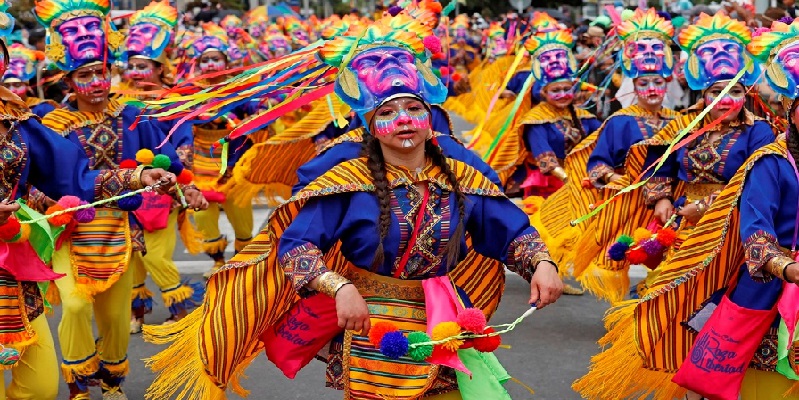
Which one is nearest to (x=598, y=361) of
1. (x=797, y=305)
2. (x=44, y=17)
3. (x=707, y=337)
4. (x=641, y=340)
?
(x=641, y=340)

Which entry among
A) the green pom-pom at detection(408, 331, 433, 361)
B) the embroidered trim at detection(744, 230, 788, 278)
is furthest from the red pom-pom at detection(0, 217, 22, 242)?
the embroidered trim at detection(744, 230, 788, 278)

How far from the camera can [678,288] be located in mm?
4734

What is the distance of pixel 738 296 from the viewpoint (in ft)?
14.8

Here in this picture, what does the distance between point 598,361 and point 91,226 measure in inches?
103

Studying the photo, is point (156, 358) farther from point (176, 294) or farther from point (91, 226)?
point (176, 294)

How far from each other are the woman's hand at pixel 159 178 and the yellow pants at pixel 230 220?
13.1 feet

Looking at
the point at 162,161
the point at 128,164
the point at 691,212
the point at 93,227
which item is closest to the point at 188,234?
the point at 93,227

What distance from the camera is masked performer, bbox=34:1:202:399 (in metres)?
6.07

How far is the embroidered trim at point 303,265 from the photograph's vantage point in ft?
12.6

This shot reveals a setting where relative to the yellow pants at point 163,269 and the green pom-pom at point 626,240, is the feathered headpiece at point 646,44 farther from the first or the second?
the yellow pants at point 163,269

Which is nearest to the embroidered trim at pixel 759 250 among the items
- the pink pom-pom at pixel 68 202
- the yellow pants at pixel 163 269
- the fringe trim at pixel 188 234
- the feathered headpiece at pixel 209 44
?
the pink pom-pom at pixel 68 202

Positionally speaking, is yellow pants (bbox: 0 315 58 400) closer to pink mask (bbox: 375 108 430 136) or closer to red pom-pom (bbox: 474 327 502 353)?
pink mask (bbox: 375 108 430 136)

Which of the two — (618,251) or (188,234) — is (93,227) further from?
(618,251)

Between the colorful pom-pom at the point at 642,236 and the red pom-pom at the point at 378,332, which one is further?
the colorful pom-pom at the point at 642,236
